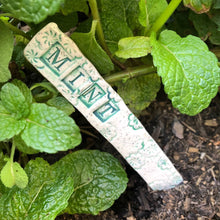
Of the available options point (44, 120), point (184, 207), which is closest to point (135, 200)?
point (184, 207)

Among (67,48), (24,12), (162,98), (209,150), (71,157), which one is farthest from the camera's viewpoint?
(162,98)

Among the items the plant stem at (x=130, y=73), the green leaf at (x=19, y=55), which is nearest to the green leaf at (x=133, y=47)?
the plant stem at (x=130, y=73)

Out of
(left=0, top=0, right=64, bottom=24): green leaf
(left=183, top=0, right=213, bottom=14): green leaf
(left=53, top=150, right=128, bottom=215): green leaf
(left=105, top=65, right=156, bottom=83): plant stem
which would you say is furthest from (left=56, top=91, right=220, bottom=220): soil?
(left=0, top=0, right=64, bottom=24): green leaf

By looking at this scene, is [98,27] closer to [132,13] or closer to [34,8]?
[132,13]

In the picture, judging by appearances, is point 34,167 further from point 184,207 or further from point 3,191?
point 184,207

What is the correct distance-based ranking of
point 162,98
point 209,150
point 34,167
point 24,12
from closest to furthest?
point 24,12, point 34,167, point 209,150, point 162,98

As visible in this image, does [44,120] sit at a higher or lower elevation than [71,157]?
higher

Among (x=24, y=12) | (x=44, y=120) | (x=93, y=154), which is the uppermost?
(x=24, y=12)
